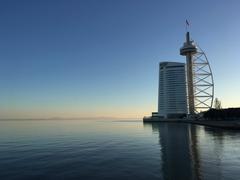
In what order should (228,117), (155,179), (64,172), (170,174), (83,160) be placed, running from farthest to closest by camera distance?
(228,117), (83,160), (64,172), (170,174), (155,179)

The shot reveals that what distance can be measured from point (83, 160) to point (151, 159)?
8565 mm

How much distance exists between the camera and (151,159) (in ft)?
108

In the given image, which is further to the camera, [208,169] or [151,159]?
[151,159]

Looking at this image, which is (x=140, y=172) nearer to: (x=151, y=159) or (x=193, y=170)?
(x=193, y=170)

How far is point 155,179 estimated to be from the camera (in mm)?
22828

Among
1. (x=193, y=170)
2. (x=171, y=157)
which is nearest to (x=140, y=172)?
(x=193, y=170)

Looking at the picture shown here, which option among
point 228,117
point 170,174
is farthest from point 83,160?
point 228,117

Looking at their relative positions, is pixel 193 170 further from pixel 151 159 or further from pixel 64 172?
pixel 64 172

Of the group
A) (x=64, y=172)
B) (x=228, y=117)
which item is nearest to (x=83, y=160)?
(x=64, y=172)

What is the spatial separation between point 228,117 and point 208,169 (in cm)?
12804

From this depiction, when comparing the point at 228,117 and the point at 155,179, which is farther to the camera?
the point at 228,117

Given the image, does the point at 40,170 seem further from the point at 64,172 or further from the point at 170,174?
the point at 170,174

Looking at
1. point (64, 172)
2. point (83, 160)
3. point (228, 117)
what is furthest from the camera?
point (228, 117)

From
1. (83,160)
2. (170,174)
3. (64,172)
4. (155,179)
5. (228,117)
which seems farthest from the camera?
(228,117)
